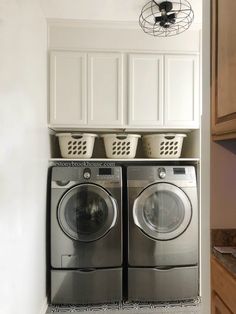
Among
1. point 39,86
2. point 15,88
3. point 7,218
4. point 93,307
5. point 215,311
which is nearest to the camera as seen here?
point 215,311

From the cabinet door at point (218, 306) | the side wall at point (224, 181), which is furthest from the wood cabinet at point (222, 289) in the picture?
the side wall at point (224, 181)

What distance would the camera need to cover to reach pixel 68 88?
3.06 metres

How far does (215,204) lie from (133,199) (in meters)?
1.47

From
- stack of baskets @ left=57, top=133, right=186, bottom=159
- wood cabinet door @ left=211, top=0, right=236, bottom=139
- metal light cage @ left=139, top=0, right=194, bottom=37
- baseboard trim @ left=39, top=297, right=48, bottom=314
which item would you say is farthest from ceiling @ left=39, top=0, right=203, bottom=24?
baseboard trim @ left=39, top=297, right=48, bottom=314

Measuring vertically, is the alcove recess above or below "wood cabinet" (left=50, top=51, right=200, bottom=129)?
below

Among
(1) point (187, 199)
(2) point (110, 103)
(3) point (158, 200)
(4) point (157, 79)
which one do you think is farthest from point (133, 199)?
(4) point (157, 79)

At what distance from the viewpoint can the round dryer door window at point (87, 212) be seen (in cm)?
300

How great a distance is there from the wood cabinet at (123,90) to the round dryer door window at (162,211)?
0.62 m

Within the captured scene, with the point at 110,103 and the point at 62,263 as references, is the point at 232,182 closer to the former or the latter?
the point at 110,103

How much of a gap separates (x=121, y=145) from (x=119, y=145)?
0.06ft

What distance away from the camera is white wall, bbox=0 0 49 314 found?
5.78 feet

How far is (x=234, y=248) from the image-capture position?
1.61 m

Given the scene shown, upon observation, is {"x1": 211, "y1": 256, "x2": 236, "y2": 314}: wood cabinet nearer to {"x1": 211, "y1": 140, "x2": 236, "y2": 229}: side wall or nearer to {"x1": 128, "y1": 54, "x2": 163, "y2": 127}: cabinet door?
{"x1": 211, "y1": 140, "x2": 236, "y2": 229}: side wall

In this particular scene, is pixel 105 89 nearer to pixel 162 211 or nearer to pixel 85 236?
pixel 162 211
